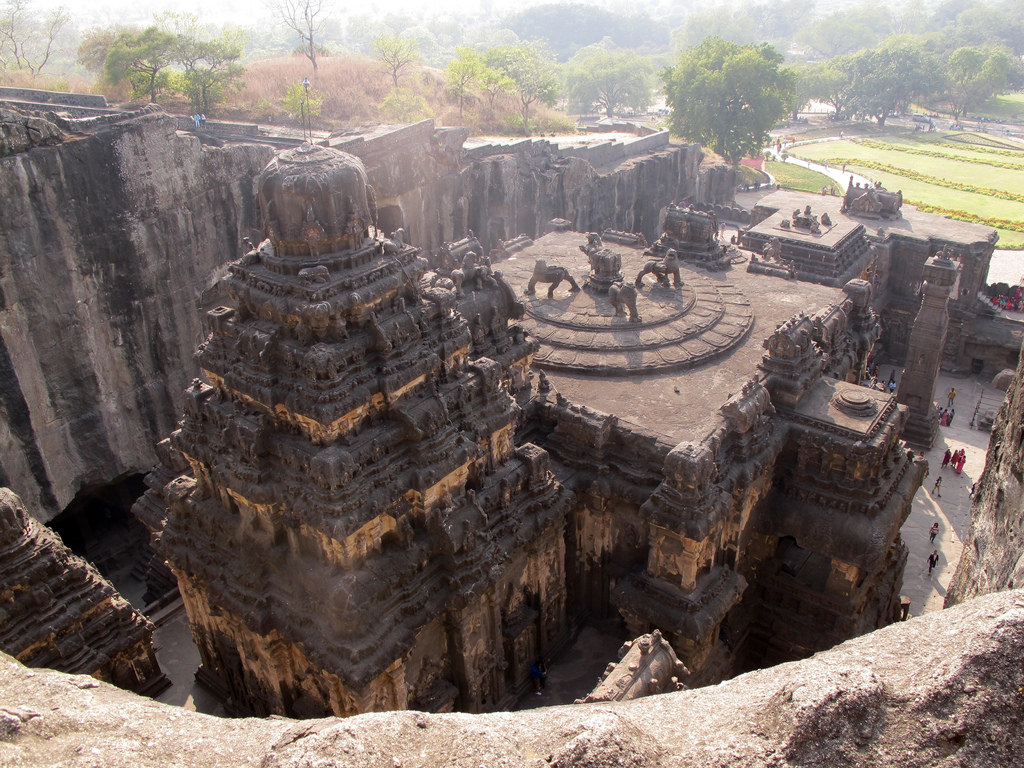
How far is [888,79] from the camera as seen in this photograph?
94.9 m

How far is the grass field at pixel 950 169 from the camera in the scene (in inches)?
2426

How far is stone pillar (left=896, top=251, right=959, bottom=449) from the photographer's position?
27.2 m

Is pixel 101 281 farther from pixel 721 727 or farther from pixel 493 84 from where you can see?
pixel 493 84

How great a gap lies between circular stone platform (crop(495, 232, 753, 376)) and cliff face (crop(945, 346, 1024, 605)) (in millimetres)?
10000

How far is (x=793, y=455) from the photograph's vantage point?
18.2m

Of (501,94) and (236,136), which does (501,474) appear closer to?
(236,136)

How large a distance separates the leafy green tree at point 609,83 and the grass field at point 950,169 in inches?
939

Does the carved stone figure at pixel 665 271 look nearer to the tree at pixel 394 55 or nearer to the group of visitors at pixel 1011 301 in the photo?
the group of visitors at pixel 1011 301

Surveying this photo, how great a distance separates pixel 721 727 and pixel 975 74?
118 metres

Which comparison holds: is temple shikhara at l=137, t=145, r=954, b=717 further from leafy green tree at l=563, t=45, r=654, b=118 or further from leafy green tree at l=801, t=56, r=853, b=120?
leafy green tree at l=801, t=56, r=853, b=120

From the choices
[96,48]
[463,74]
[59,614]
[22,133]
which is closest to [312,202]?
[59,614]

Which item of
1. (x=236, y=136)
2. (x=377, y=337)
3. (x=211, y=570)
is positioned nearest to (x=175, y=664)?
(x=211, y=570)

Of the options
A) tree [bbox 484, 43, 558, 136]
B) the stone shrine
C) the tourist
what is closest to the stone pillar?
the tourist

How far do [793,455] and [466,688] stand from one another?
9283 mm
